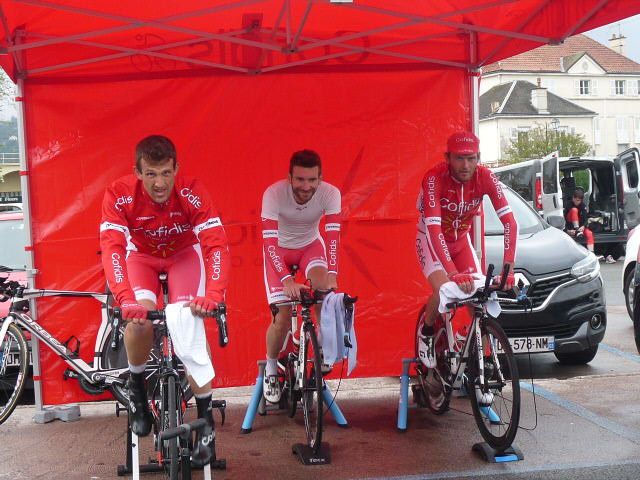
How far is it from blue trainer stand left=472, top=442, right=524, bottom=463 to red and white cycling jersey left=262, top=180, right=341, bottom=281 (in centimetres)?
163

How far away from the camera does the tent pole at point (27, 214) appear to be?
6988mm

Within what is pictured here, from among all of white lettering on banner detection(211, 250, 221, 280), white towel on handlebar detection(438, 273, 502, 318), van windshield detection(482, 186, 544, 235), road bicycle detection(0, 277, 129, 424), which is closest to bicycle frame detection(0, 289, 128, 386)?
road bicycle detection(0, 277, 129, 424)

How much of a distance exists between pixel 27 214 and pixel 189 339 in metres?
3.05

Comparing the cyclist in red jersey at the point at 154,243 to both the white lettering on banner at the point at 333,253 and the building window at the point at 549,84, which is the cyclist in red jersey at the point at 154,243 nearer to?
the white lettering on banner at the point at 333,253

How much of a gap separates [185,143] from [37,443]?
107 inches

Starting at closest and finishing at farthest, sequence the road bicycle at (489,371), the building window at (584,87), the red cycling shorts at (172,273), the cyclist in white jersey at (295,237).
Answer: the red cycling shorts at (172,273) → the road bicycle at (489,371) → the cyclist in white jersey at (295,237) → the building window at (584,87)

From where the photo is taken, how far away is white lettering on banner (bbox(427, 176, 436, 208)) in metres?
6.28

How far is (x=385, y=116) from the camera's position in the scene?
24.7ft

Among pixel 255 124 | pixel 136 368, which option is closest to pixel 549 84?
pixel 255 124

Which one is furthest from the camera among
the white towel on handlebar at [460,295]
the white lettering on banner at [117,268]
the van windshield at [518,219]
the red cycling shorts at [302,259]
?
the van windshield at [518,219]

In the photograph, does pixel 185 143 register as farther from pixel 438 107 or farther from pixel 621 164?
pixel 621 164

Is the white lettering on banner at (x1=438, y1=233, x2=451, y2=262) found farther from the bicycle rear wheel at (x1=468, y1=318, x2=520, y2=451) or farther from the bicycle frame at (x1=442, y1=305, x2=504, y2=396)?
the bicycle rear wheel at (x1=468, y1=318, x2=520, y2=451)

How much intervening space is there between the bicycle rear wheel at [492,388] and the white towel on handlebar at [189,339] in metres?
2.00

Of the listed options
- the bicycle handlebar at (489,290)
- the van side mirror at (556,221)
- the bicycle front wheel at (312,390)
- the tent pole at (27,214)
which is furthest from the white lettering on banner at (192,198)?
the van side mirror at (556,221)
